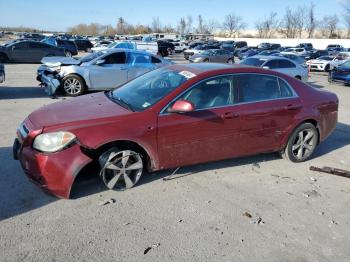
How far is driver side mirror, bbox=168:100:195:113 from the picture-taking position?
14.7ft

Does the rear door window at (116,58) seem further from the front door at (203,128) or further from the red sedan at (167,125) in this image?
the front door at (203,128)

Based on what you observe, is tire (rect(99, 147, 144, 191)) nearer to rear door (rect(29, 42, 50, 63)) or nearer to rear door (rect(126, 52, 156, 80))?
rear door (rect(126, 52, 156, 80))

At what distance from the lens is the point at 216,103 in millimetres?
4996

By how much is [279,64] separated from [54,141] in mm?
12743

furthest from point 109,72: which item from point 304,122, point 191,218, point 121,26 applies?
point 121,26

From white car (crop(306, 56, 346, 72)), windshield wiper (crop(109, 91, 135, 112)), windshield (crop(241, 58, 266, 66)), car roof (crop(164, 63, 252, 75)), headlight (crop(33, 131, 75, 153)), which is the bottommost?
white car (crop(306, 56, 346, 72))

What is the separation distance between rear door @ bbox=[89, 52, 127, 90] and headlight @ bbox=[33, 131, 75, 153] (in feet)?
25.4

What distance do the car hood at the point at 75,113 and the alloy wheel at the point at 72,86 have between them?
6.51m

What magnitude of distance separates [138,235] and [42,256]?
0.92 metres

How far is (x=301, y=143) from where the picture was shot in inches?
236

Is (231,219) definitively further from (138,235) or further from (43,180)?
(43,180)

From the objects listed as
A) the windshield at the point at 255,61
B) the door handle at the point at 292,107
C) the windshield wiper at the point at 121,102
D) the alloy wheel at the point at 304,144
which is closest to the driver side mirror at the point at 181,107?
the windshield wiper at the point at 121,102

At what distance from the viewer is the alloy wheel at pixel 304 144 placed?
5953 mm

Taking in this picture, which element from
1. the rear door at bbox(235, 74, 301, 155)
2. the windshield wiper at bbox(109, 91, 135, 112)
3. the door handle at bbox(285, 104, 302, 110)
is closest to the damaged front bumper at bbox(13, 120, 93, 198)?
the windshield wiper at bbox(109, 91, 135, 112)
